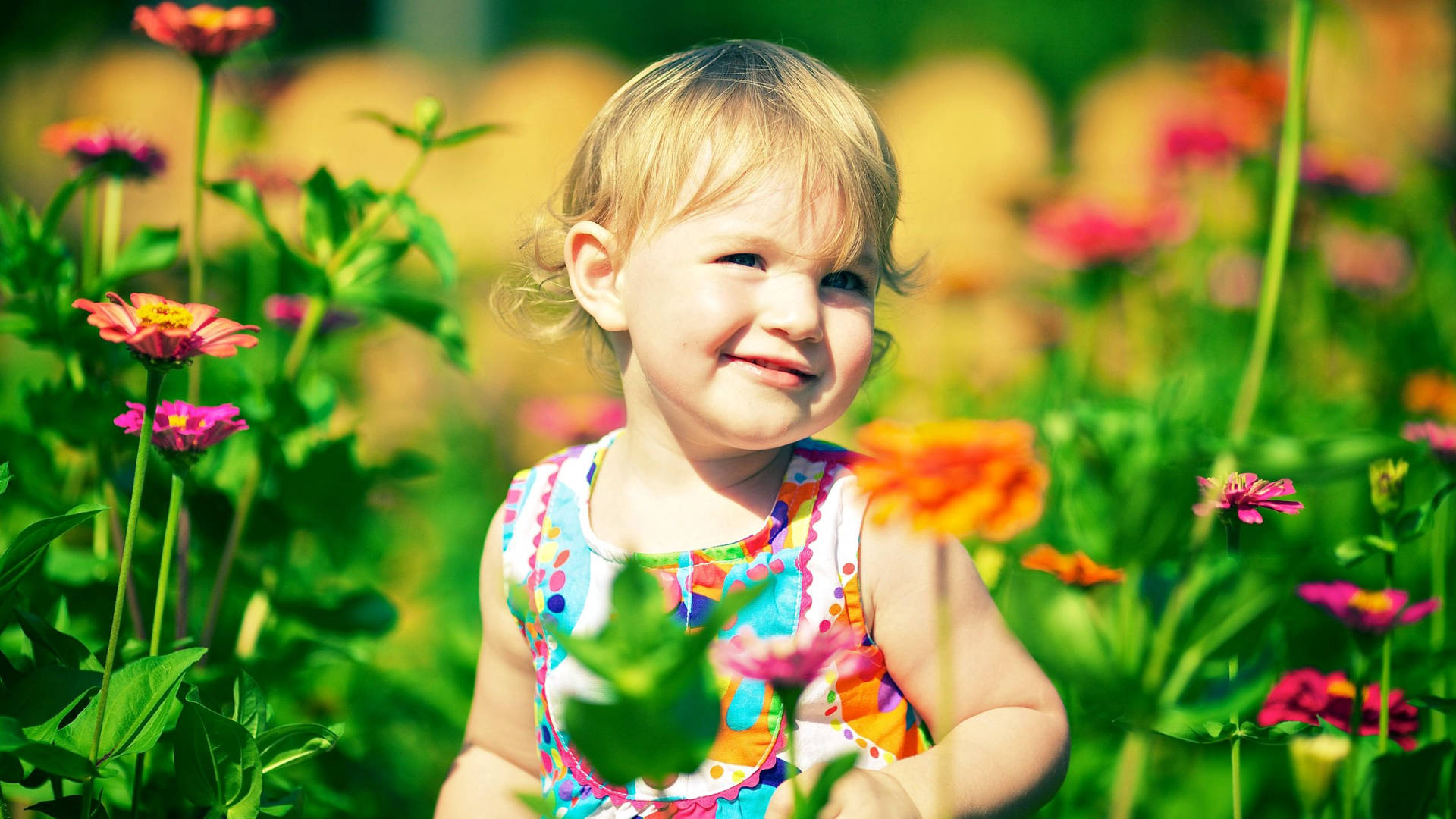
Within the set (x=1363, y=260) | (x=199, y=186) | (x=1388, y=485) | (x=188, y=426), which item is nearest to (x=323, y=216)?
(x=199, y=186)

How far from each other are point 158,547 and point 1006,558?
2.75 ft

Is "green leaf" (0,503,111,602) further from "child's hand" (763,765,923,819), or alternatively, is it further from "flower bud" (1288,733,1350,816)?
"flower bud" (1288,733,1350,816)

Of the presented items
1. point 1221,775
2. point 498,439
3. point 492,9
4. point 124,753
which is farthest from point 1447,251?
point 492,9

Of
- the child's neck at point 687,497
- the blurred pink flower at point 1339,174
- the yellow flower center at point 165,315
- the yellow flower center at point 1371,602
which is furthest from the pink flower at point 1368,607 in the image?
the blurred pink flower at point 1339,174

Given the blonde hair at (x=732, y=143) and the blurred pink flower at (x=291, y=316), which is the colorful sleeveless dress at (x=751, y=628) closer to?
the blonde hair at (x=732, y=143)

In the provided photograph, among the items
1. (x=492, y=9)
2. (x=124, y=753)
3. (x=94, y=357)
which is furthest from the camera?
(x=492, y=9)

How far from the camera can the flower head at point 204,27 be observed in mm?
1151

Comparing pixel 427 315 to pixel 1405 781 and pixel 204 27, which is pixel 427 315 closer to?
pixel 204 27

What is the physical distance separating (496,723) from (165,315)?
47 cm

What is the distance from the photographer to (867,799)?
82cm

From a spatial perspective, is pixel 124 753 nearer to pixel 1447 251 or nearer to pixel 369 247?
pixel 369 247

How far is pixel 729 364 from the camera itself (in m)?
0.95

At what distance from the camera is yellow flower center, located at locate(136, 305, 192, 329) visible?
0.84 metres

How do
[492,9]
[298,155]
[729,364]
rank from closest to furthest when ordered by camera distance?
[729,364] < [298,155] < [492,9]
